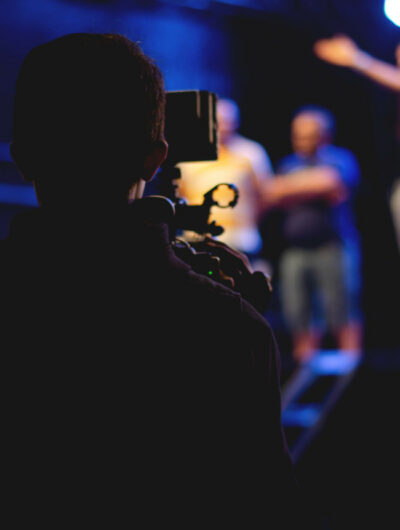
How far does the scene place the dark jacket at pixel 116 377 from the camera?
678 millimetres

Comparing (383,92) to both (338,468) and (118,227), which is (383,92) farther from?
(118,227)

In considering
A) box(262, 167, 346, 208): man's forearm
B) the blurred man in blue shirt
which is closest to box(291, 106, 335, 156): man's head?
the blurred man in blue shirt

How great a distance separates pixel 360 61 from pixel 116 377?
145 inches

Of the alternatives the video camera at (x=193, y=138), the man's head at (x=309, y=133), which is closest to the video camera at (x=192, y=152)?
the video camera at (x=193, y=138)

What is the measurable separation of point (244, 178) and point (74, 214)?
2820mm

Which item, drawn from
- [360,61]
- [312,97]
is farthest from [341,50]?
[312,97]

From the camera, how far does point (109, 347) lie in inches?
26.9

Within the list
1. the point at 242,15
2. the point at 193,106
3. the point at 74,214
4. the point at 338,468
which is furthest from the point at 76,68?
the point at 242,15

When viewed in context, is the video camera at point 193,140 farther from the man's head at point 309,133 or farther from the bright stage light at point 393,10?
the man's head at point 309,133

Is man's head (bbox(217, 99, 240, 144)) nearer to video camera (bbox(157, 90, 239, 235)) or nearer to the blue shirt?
the blue shirt

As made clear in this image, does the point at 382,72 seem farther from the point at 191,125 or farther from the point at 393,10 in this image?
the point at 191,125

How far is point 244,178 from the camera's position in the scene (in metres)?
3.46

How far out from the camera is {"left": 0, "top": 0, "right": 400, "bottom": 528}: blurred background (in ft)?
9.65

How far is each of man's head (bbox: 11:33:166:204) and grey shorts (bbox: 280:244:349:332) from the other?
9.67 ft
